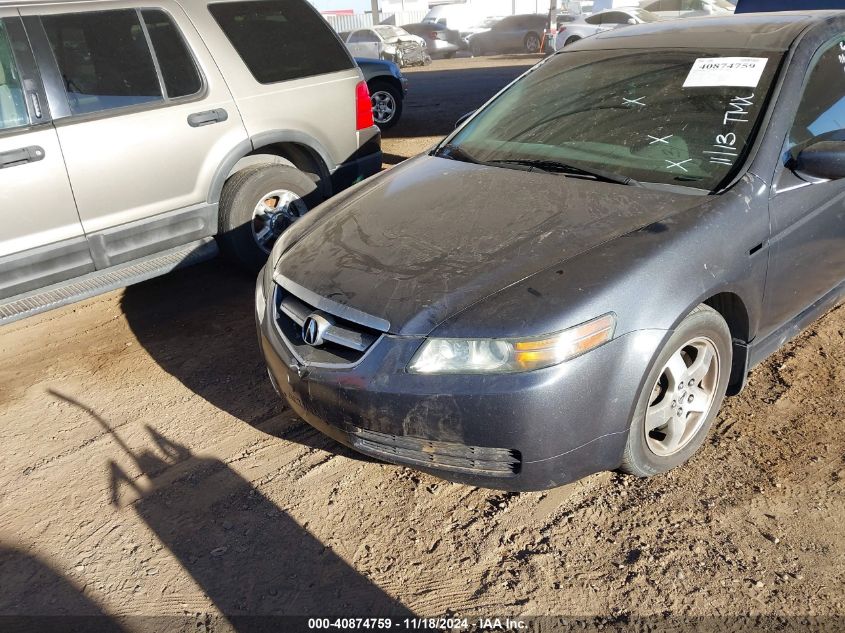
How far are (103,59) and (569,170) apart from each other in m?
2.87

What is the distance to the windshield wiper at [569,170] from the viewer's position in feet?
10.6

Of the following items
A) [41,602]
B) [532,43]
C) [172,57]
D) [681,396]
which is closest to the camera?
[41,602]

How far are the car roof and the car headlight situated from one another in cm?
184

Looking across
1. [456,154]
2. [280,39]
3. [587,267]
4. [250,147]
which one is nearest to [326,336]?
[587,267]

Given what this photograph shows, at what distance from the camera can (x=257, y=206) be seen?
16.3 ft

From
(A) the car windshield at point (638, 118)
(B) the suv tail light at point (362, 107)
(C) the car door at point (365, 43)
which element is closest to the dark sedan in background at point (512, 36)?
(C) the car door at point (365, 43)

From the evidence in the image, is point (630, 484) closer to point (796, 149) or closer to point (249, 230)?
point (796, 149)

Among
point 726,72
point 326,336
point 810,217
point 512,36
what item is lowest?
point 512,36

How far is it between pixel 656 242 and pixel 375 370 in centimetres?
113

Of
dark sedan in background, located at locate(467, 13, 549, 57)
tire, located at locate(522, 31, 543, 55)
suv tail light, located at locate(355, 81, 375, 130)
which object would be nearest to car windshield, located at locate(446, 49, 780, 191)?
suv tail light, located at locate(355, 81, 375, 130)

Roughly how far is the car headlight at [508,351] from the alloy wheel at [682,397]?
41 centimetres

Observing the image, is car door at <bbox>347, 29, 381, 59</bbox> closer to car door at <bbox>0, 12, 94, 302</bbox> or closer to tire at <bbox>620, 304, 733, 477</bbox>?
car door at <bbox>0, 12, 94, 302</bbox>

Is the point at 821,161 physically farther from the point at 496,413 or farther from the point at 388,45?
the point at 388,45

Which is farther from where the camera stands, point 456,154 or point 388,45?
point 388,45
